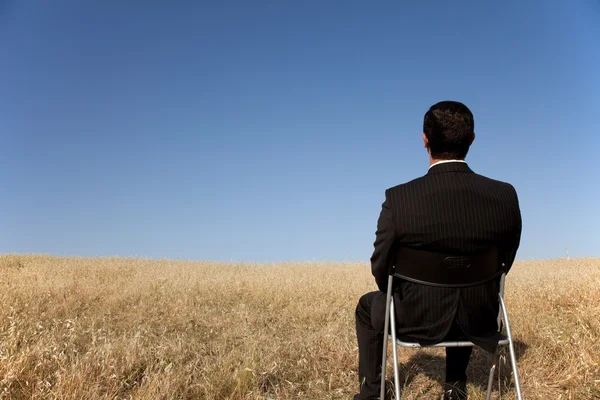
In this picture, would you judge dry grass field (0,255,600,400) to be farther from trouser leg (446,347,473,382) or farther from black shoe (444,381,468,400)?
trouser leg (446,347,473,382)

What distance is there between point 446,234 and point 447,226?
0.16ft

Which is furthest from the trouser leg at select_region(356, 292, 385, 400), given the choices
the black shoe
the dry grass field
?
the black shoe

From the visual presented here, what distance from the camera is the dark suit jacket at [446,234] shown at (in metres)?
2.77

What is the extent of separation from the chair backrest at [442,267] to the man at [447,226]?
0.16ft

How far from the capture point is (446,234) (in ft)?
9.04

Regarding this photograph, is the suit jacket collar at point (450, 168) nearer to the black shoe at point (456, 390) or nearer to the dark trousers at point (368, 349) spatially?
the dark trousers at point (368, 349)

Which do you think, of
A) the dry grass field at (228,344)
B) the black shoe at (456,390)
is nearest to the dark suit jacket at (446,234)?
the black shoe at (456,390)

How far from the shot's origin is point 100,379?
12.1 feet

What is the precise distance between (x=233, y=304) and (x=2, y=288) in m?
3.68

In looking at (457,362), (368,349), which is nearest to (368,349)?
(368,349)

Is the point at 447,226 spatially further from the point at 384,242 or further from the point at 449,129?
the point at 449,129

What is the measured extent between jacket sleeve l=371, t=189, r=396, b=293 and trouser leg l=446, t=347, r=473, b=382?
1.46 metres

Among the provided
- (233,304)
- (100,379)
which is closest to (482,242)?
(100,379)

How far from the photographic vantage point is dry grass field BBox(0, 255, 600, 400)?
378 cm
